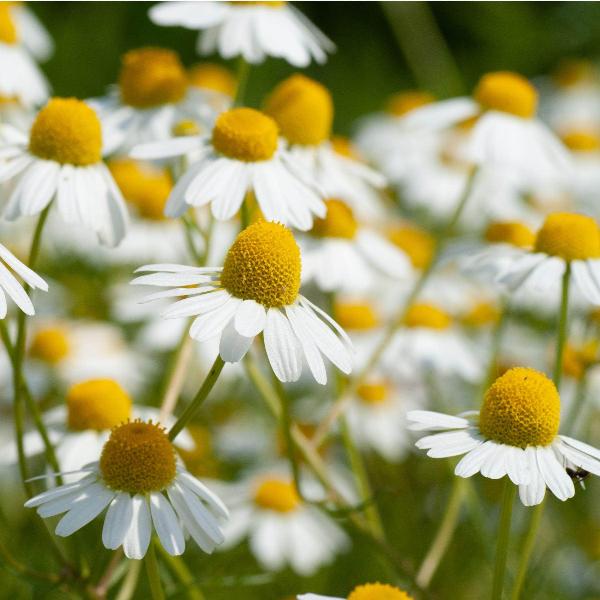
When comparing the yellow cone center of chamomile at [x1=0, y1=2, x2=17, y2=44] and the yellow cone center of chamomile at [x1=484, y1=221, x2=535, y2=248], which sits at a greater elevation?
the yellow cone center of chamomile at [x1=0, y1=2, x2=17, y2=44]

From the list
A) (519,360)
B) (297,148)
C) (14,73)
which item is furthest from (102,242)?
(519,360)

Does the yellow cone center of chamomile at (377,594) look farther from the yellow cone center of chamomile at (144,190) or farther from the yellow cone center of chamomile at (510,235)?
the yellow cone center of chamomile at (144,190)

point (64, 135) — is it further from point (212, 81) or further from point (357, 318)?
point (212, 81)

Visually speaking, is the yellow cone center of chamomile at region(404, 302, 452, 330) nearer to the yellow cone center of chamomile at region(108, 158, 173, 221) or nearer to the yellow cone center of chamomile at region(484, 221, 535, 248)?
the yellow cone center of chamomile at region(484, 221, 535, 248)

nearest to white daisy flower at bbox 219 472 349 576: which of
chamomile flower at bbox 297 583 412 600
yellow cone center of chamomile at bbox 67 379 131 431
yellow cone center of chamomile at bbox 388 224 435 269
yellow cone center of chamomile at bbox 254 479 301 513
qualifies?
yellow cone center of chamomile at bbox 254 479 301 513

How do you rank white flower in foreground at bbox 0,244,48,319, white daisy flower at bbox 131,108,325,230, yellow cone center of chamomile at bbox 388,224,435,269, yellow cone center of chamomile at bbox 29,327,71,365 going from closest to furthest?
1. white flower in foreground at bbox 0,244,48,319
2. white daisy flower at bbox 131,108,325,230
3. yellow cone center of chamomile at bbox 29,327,71,365
4. yellow cone center of chamomile at bbox 388,224,435,269

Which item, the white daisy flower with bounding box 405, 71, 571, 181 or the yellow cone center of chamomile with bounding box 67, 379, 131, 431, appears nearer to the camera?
the yellow cone center of chamomile with bounding box 67, 379, 131, 431

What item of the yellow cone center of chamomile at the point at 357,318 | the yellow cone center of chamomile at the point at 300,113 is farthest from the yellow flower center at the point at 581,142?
the yellow cone center of chamomile at the point at 300,113

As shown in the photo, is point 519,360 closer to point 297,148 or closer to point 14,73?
point 297,148
